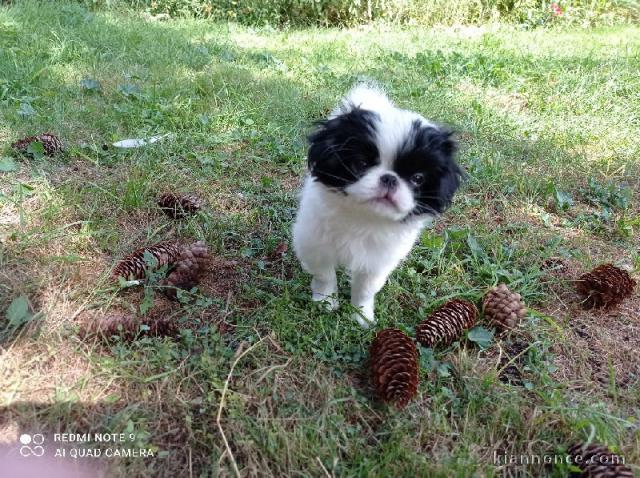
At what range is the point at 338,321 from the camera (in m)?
2.02

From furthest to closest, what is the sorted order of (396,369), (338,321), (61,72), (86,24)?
(86,24) < (61,72) < (338,321) < (396,369)

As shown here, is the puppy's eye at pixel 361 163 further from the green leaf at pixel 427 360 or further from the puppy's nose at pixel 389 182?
the green leaf at pixel 427 360

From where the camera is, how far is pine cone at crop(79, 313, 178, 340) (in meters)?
1.75

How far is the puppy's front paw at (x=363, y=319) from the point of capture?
2.05 metres

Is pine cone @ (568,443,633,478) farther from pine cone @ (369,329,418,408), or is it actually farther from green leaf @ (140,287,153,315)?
green leaf @ (140,287,153,315)

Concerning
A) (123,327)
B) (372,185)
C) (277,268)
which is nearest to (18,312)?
(123,327)

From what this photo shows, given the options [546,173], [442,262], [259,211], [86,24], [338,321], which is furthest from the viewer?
[86,24]

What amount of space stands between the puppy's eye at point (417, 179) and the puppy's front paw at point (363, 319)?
61 cm

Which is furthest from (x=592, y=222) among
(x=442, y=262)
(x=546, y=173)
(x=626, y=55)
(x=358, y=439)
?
(x=626, y=55)

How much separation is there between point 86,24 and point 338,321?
5.29 metres

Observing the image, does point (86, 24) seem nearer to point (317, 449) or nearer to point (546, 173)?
point (546, 173)

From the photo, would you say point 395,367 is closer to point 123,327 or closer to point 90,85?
point 123,327

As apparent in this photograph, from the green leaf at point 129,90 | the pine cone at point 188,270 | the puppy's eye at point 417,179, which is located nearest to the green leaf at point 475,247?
the puppy's eye at point 417,179

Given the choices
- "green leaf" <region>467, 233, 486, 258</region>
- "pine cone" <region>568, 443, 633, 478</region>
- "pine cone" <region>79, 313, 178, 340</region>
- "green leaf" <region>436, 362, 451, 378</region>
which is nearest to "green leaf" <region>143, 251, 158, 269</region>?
"pine cone" <region>79, 313, 178, 340</region>
